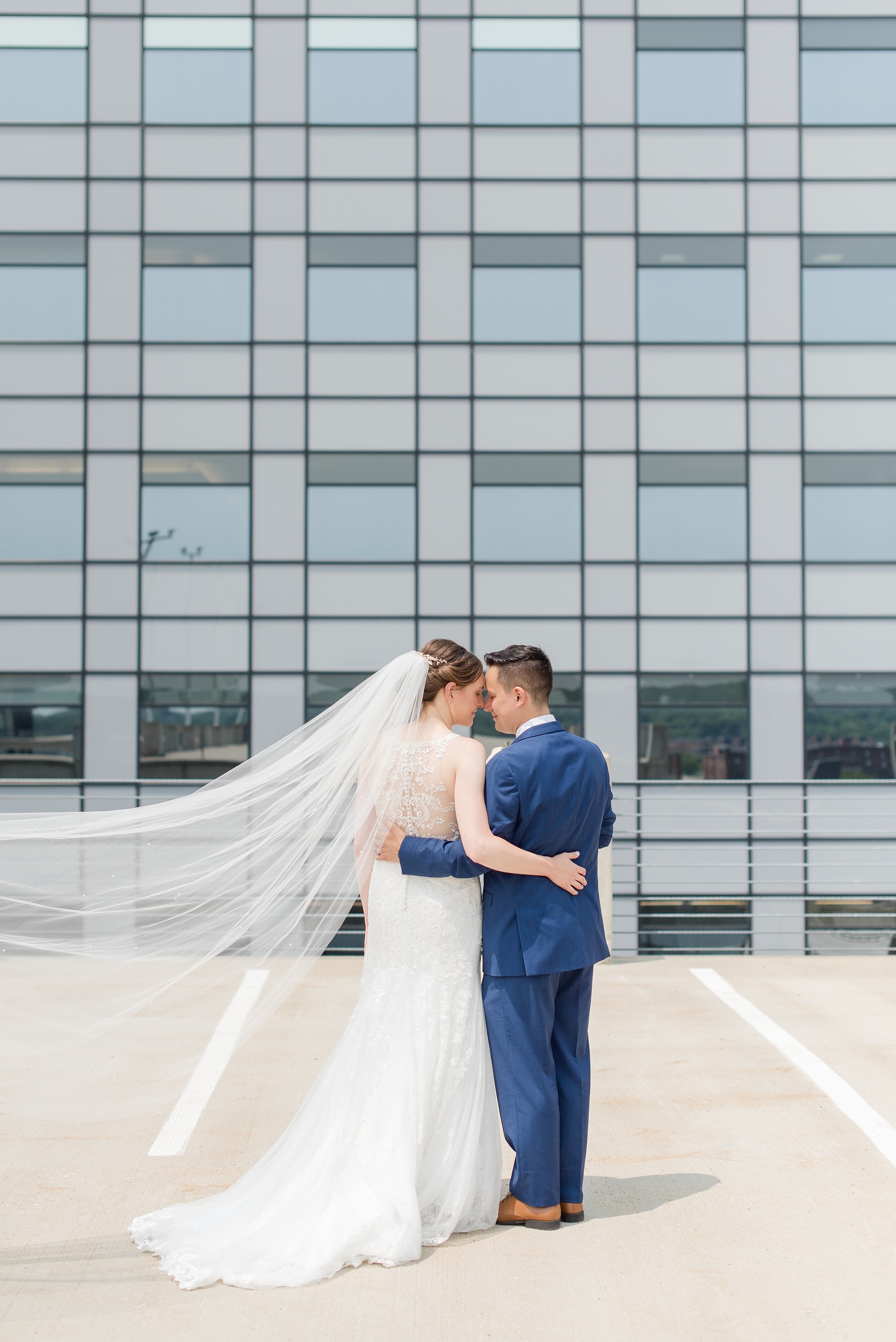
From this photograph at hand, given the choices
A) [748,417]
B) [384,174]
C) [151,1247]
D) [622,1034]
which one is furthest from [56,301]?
[151,1247]

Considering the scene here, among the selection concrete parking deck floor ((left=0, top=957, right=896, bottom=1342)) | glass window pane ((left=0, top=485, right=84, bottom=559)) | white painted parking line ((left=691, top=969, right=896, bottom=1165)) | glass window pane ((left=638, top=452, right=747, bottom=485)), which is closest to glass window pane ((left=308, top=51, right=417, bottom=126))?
glass window pane ((left=638, top=452, right=747, bottom=485))

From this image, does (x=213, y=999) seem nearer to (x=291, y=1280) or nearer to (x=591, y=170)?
(x=291, y=1280)

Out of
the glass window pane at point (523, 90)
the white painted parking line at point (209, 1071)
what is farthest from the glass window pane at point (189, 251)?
the white painted parking line at point (209, 1071)

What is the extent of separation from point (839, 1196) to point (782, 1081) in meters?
1.35

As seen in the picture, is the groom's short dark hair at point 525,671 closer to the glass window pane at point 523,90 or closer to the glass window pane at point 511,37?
the glass window pane at point 523,90

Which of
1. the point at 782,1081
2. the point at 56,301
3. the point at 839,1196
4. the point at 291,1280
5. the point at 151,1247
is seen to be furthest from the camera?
the point at 56,301

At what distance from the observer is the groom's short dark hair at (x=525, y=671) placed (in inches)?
136

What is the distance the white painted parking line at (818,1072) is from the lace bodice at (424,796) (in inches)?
88.0

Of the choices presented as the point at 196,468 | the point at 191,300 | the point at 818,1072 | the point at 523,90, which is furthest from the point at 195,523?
the point at 818,1072

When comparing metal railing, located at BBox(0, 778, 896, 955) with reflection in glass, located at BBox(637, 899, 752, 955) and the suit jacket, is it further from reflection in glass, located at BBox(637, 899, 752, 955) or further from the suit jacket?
the suit jacket

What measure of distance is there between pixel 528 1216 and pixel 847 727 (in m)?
13.9

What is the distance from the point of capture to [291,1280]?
3027 mm

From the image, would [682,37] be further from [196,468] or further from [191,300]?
[196,468]

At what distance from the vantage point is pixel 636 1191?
381cm
